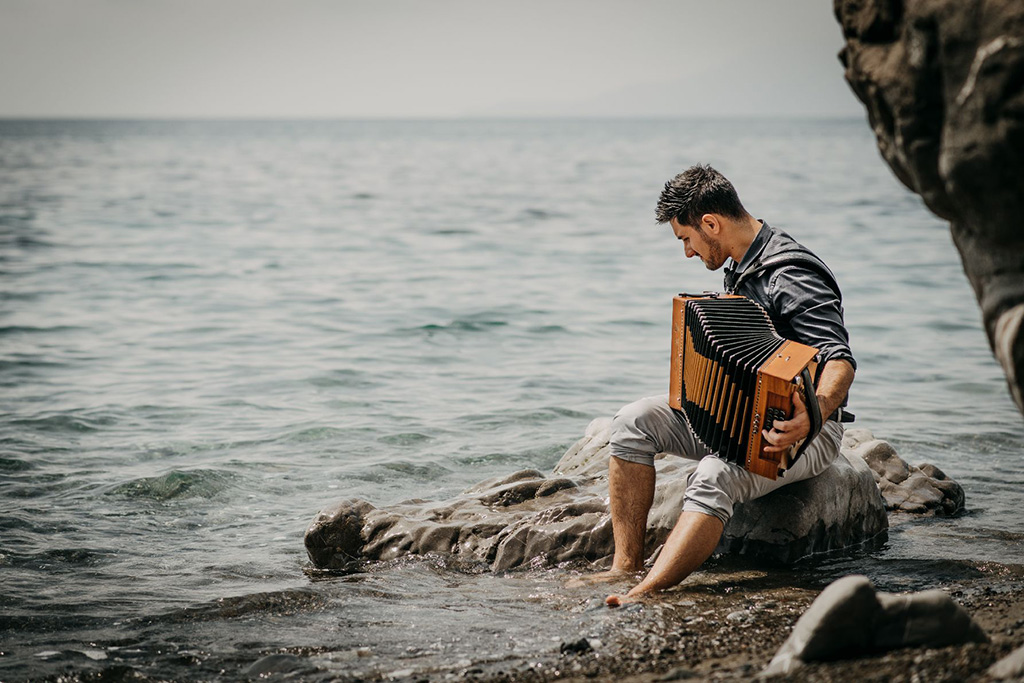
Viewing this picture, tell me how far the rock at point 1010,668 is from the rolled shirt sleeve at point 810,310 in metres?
1.95

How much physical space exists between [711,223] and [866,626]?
8.16ft

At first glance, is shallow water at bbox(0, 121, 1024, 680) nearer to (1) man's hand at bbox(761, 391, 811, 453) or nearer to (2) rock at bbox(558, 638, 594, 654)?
(2) rock at bbox(558, 638, 594, 654)

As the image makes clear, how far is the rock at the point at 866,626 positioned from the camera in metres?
3.79

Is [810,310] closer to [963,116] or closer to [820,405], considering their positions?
[820,405]

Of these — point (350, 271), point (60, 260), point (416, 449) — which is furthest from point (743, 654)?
point (60, 260)

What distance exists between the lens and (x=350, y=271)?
21281 millimetres

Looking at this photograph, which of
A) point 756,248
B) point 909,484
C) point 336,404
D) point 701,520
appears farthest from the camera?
point 336,404

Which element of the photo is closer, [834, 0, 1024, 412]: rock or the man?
[834, 0, 1024, 412]: rock

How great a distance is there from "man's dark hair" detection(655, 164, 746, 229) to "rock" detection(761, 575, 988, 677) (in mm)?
2382

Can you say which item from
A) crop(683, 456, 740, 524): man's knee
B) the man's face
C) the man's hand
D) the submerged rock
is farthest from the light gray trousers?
the man's face

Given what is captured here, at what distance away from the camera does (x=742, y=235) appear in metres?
5.67

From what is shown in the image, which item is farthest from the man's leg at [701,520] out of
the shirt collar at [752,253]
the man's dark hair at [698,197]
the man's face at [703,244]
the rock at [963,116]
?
the rock at [963,116]

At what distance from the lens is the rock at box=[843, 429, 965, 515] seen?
697 cm

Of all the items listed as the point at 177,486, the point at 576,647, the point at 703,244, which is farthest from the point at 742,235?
the point at 177,486
